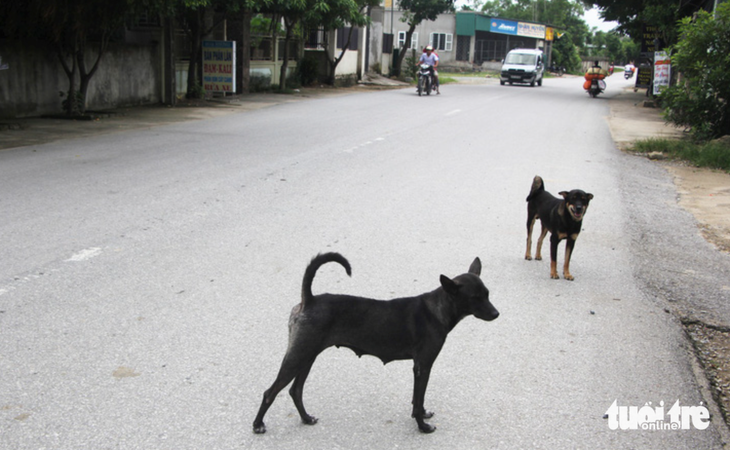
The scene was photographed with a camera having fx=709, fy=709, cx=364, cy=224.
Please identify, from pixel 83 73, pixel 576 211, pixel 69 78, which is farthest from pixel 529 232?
pixel 83 73

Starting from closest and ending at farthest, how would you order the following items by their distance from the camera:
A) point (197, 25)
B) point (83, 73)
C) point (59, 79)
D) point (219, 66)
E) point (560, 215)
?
point (560, 215), point (83, 73), point (59, 79), point (197, 25), point (219, 66)

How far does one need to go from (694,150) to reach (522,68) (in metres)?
30.0

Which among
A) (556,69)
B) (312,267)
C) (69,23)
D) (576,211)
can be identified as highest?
(556,69)

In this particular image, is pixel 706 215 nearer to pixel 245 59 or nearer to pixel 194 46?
pixel 194 46

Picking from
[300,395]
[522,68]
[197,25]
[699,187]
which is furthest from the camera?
[522,68]

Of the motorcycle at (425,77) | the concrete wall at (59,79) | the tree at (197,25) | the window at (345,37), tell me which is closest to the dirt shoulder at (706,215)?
the motorcycle at (425,77)

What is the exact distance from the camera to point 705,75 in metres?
15.3

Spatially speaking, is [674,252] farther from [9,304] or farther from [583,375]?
[9,304]

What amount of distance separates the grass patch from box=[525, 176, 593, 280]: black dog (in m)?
7.64

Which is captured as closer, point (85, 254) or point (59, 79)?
point (85, 254)

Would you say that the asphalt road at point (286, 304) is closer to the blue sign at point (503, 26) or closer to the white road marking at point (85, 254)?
the white road marking at point (85, 254)

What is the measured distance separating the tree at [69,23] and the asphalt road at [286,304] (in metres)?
4.02

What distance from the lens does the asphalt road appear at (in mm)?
Answer: 3445

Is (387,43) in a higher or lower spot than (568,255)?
higher
